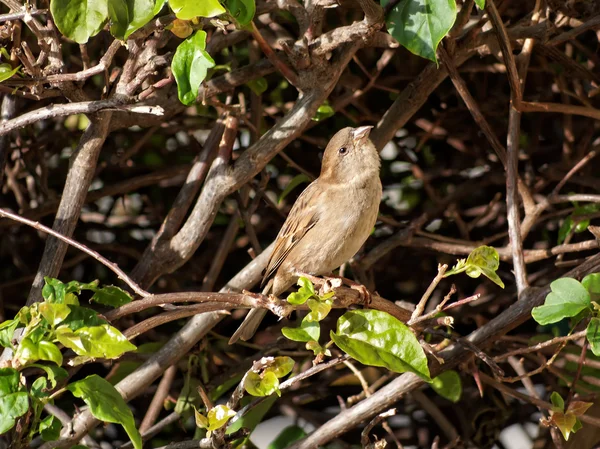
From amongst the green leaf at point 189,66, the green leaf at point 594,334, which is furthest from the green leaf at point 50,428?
the green leaf at point 594,334

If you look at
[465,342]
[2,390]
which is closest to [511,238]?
[465,342]

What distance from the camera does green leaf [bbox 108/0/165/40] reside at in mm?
1925

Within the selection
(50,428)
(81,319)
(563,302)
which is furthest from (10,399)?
(563,302)

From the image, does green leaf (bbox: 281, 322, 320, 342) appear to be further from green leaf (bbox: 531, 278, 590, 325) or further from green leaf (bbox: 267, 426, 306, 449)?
green leaf (bbox: 267, 426, 306, 449)

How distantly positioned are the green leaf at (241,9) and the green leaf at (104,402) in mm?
858

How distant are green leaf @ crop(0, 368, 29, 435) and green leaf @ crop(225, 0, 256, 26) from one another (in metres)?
0.90

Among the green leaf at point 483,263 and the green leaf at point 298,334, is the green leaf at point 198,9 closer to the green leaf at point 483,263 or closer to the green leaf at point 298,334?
the green leaf at point 298,334

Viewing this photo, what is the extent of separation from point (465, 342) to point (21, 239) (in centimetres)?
179

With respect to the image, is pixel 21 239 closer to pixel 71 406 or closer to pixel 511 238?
pixel 71 406

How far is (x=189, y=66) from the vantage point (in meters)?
1.94

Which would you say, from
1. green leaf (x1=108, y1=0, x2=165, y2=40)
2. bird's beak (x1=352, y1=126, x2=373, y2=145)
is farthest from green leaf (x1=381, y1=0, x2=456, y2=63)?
bird's beak (x1=352, y1=126, x2=373, y2=145)

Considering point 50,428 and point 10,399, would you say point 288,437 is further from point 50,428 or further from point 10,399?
point 10,399

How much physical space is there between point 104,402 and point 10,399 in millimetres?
203

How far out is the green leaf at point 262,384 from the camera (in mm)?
2002
